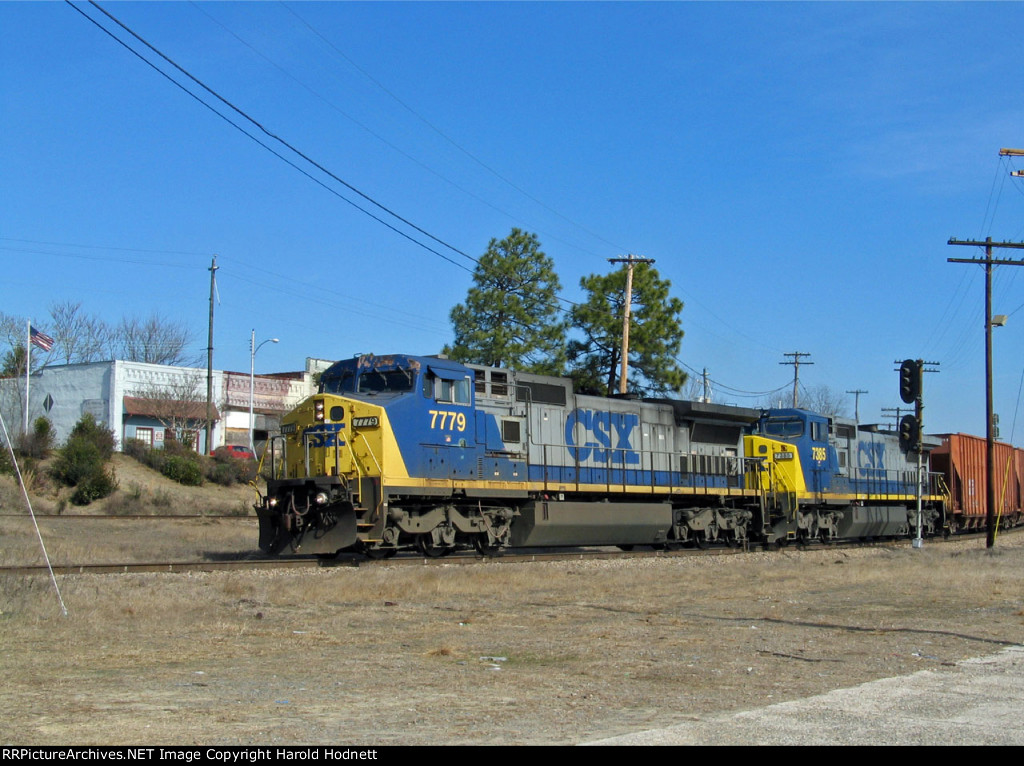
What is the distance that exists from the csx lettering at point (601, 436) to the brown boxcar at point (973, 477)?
20.4 meters

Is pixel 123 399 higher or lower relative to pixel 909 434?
higher

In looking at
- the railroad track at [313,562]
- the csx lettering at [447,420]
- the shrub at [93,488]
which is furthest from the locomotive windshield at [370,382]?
the shrub at [93,488]

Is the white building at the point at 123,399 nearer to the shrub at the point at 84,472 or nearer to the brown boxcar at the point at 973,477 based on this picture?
the shrub at the point at 84,472

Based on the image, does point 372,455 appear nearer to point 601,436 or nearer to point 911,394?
point 601,436

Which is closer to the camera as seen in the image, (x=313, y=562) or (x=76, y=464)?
(x=313, y=562)

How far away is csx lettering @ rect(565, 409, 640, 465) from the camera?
71.7 ft

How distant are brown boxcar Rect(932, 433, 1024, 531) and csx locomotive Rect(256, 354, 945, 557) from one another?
10795 mm

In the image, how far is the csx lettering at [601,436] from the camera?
21.9 metres

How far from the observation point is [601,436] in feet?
74.5

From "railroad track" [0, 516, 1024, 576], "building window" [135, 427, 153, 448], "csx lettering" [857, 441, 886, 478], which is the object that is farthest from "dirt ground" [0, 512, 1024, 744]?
"building window" [135, 427, 153, 448]

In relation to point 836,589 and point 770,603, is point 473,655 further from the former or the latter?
point 836,589

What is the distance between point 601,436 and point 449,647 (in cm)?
1387

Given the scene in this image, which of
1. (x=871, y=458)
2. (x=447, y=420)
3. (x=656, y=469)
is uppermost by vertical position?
(x=447, y=420)

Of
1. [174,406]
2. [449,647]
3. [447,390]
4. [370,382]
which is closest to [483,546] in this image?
[447,390]
